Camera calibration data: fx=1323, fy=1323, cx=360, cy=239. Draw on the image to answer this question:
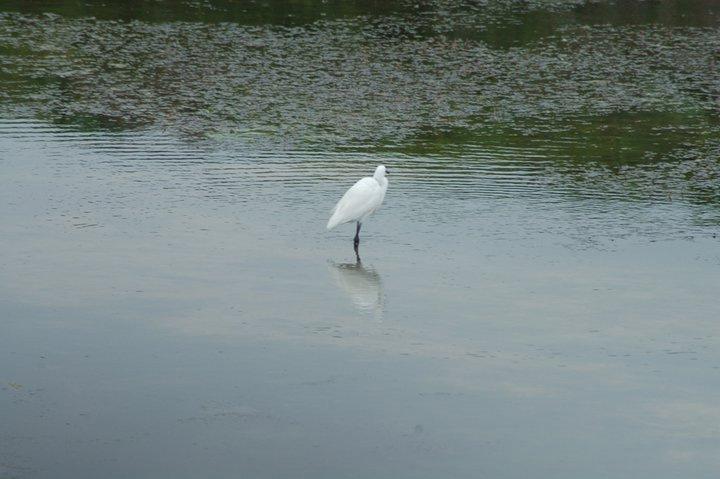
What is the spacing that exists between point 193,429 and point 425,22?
23566mm

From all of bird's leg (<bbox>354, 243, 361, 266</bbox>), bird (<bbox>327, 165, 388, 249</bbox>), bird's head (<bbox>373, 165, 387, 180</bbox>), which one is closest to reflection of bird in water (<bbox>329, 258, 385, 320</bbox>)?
bird's leg (<bbox>354, 243, 361, 266</bbox>)

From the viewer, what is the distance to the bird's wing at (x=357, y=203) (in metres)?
13.6

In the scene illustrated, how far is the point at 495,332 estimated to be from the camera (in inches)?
427

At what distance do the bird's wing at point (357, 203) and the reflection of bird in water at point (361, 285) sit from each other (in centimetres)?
75

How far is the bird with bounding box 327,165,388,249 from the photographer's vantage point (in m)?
13.6

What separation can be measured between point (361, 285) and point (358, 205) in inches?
65.4

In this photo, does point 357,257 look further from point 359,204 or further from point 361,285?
point 361,285

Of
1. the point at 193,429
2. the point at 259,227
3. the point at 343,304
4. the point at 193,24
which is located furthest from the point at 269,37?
the point at 193,429

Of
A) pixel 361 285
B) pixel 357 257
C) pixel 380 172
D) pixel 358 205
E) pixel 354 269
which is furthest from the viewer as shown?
pixel 380 172

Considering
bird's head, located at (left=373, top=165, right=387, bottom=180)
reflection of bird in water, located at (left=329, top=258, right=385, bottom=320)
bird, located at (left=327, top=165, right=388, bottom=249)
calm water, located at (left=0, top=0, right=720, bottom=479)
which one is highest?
bird's head, located at (left=373, top=165, right=387, bottom=180)

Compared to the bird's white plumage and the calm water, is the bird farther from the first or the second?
the calm water

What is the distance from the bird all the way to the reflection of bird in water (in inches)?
29.3

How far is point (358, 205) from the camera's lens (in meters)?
13.6

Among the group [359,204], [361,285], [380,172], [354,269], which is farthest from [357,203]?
[361,285]
